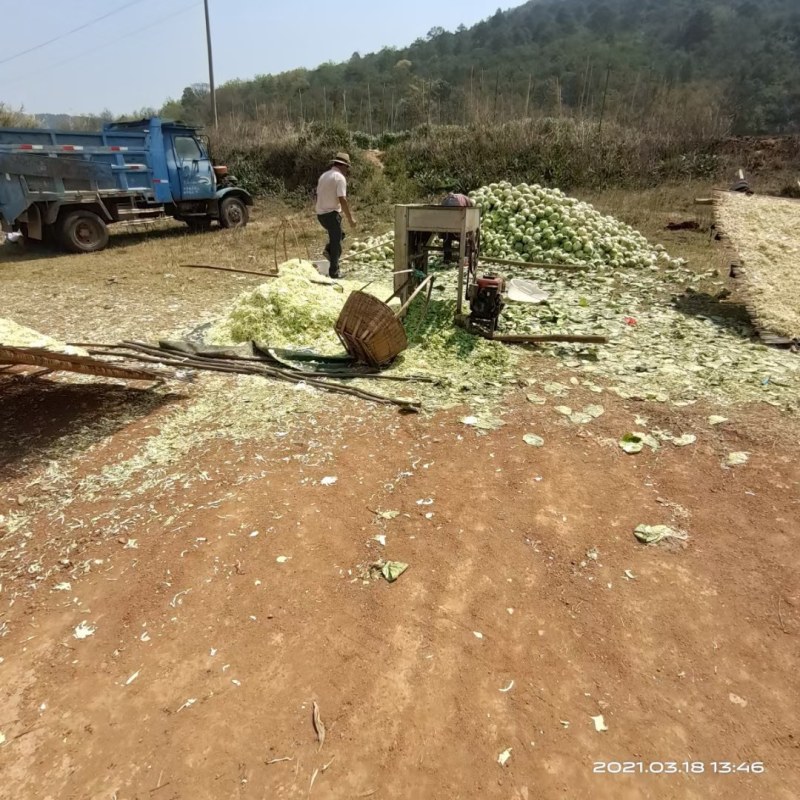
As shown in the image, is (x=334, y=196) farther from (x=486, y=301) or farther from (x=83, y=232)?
(x=83, y=232)

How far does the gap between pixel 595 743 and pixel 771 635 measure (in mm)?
1093

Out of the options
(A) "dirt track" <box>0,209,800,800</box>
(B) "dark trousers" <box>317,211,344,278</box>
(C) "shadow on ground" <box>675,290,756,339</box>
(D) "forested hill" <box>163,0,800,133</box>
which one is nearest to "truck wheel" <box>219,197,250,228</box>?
(B) "dark trousers" <box>317,211,344,278</box>

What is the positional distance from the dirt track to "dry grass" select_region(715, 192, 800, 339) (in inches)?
99.6

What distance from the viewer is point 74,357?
11.8ft

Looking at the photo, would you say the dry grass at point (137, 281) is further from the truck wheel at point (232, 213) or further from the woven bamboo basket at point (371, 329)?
the woven bamboo basket at point (371, 329)

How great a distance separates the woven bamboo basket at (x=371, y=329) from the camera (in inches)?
188

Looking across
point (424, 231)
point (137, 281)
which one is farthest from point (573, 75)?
point (424, 231)

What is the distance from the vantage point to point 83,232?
1135cm

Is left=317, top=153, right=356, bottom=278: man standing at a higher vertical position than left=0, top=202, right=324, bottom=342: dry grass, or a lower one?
higher

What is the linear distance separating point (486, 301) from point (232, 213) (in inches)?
415

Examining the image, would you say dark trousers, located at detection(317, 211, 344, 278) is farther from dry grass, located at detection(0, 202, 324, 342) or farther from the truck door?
the truck door

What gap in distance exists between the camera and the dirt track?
192cm

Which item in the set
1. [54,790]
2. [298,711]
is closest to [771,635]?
[298,711]

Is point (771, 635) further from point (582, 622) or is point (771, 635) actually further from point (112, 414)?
point (112, 414)
